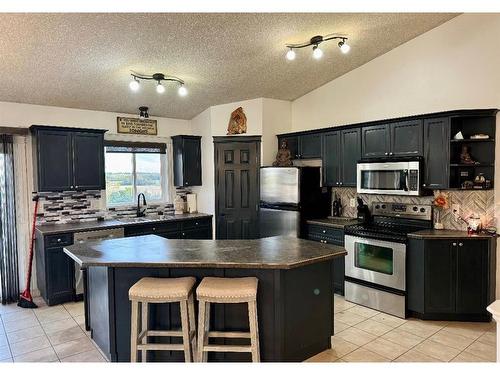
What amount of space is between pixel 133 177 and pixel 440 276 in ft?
14.7

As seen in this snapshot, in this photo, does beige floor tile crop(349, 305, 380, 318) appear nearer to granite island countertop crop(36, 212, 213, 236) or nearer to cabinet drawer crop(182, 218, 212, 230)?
cabinet drawer crop(182, 218, 212, 230)

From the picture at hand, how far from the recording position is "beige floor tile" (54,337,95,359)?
310cm

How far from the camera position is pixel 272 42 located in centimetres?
381

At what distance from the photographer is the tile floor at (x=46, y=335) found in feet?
10.0

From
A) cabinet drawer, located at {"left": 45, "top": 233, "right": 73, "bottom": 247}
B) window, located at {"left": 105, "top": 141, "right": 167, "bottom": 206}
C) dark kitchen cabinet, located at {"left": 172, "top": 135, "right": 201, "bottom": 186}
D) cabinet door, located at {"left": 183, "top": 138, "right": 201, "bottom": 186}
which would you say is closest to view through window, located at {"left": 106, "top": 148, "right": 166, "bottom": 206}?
window, located at {"left": 105, "top": 141, "right": 167, "bottom": 206}

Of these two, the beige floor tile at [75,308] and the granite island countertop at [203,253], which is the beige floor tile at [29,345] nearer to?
the beige floor tile at [75,308]

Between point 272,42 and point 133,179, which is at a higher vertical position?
point 272,42

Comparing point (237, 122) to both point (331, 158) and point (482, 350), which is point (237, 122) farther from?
point (482, 350)

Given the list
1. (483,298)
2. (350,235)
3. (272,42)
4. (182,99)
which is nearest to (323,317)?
(350,235)

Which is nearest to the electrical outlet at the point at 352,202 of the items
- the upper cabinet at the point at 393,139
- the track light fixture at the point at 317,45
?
the upper cabinet at the point at 393,139

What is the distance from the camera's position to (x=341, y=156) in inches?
191

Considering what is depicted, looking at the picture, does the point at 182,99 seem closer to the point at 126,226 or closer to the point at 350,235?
the point at 126,226

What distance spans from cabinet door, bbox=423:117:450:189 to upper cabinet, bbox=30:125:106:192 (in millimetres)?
4122
